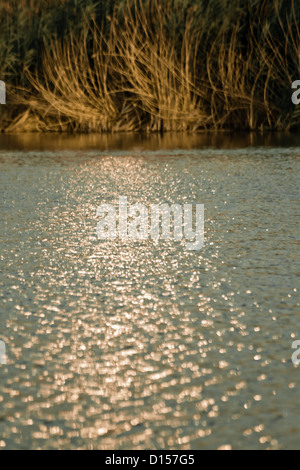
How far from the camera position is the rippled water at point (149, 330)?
277cm

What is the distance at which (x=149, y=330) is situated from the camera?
3762 mm

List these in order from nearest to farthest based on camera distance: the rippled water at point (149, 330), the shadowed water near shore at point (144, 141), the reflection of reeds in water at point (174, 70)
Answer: the rippled water at point (149, 330), the shadowed water near shore at point (144, 141), the reflection of reeds in water at point (174, 70)

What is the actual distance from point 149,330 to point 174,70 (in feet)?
39.0

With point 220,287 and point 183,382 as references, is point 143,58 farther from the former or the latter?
point 183,382

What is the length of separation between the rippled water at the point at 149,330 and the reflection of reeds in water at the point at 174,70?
767 cm

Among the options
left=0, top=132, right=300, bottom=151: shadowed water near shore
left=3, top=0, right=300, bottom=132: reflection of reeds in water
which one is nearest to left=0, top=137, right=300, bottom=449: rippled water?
left=0, top=132, right=300, bottom=151: shadowed water near shore

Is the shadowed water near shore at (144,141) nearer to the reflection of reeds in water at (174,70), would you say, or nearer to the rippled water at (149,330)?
the reflection of reeds in water at (174,70)

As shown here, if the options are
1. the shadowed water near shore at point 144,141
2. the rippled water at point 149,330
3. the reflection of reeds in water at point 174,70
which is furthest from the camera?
the reflection of reeds in water at point 174,70

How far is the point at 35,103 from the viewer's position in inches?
634

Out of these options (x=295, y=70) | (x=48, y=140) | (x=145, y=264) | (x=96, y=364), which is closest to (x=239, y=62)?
(x=295, y=70)

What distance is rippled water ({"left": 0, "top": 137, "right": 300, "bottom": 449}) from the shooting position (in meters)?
2.77

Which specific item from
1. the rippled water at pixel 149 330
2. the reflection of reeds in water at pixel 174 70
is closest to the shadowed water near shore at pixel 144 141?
the reflection of reeds in water at pixel 174 70
